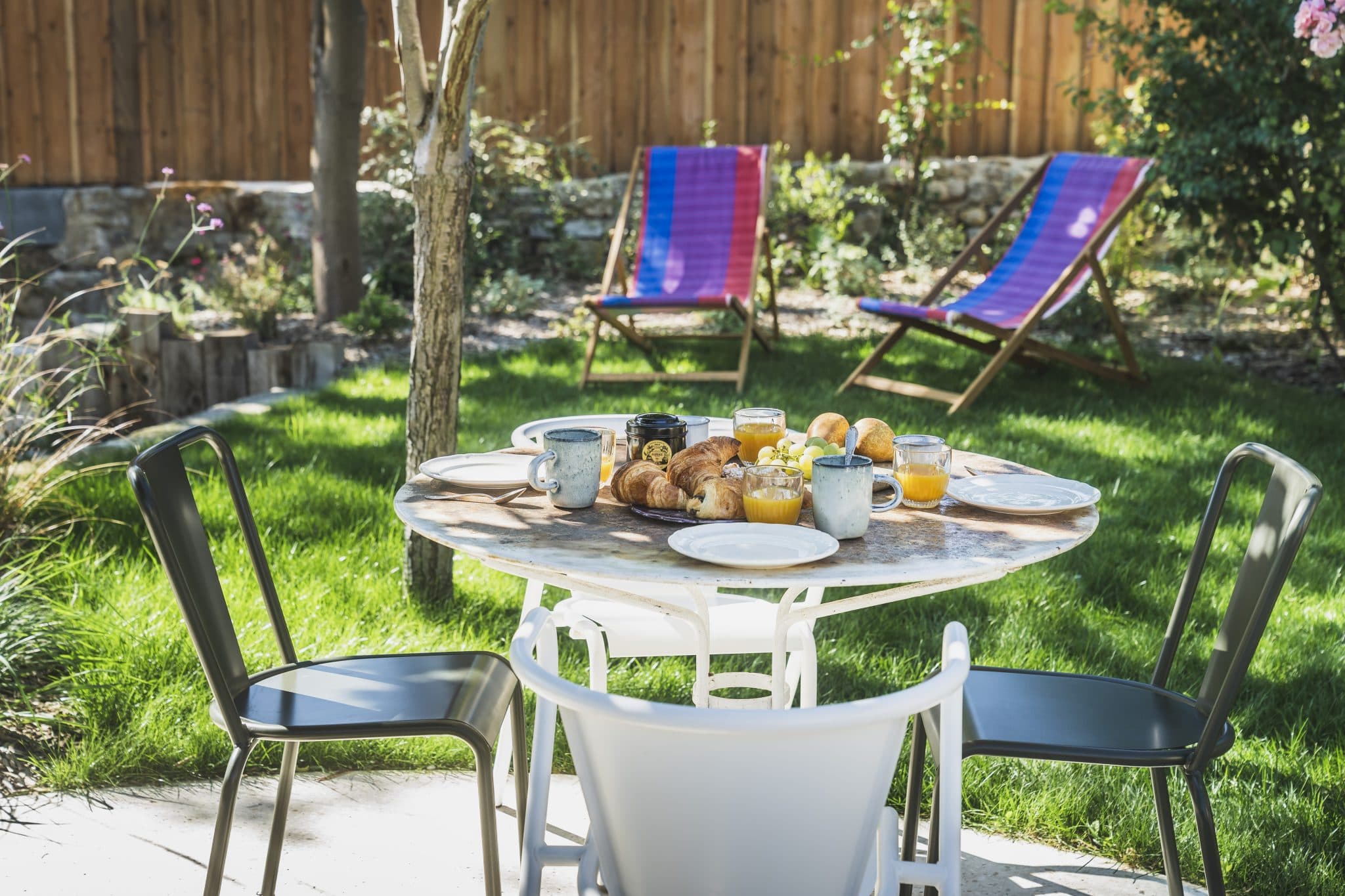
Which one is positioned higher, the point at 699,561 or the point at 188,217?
the point at 188,217

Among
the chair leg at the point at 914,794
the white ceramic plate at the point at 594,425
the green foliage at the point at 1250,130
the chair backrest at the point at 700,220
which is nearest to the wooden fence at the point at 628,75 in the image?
the chair backrest at the point at 700,220

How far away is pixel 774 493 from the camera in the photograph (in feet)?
6.12

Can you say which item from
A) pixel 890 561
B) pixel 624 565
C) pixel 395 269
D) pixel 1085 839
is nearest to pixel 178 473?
pixel 624 565

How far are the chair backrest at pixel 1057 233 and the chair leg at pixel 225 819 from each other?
451cm

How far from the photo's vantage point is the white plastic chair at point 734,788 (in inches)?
45.5

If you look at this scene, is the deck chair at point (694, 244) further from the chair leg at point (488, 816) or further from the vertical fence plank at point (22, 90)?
the vertical fence plank at point (22, 90)

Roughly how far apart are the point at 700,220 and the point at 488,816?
17.5 feet

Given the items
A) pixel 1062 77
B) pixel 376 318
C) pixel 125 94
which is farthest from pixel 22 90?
pixel 1062 77

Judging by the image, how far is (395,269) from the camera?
773 cm

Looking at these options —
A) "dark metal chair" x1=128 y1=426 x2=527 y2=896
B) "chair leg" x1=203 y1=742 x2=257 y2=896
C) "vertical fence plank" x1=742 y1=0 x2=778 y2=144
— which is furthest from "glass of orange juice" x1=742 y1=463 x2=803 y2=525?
"vertical fence plank" x1=742 y1=0 x2=778 y2=144

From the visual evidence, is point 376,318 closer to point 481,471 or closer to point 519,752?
point 481,471

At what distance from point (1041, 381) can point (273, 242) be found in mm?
4915

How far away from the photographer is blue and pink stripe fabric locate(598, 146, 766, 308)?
654cm

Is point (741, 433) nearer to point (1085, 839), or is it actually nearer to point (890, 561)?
point (890, 561)
